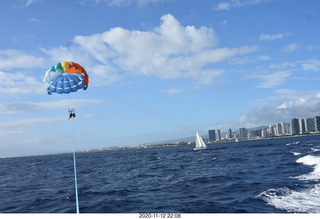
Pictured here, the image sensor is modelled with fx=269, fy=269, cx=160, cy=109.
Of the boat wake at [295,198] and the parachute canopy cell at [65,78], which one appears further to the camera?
the parachute canopy cell at [65,78]

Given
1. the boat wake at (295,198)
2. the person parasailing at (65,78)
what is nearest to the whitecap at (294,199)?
the boat wake at (295,198)

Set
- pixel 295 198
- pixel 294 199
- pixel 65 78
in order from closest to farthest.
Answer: pixel 294 199 < pixel 295 198 < pixel 65 78

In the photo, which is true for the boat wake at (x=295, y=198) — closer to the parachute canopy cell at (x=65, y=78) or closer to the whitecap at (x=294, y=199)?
the whitecap at (x=294, y=199)

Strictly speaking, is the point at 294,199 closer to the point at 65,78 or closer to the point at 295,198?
the point at 295,198

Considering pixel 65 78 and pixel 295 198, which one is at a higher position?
pixel 65 78

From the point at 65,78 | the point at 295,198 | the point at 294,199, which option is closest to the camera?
the point at 294,199

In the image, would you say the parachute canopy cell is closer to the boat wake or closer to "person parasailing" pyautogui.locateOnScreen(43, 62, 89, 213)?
"person parasailing" pyautogui.locateOnScreen(43, 62, 89, 213)

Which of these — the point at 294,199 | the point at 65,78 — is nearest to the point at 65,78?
the point at 65,78

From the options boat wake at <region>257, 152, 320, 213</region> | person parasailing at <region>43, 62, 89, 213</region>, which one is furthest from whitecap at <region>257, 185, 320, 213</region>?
person parasailing at <region>43, 62, 89, 213</region>
